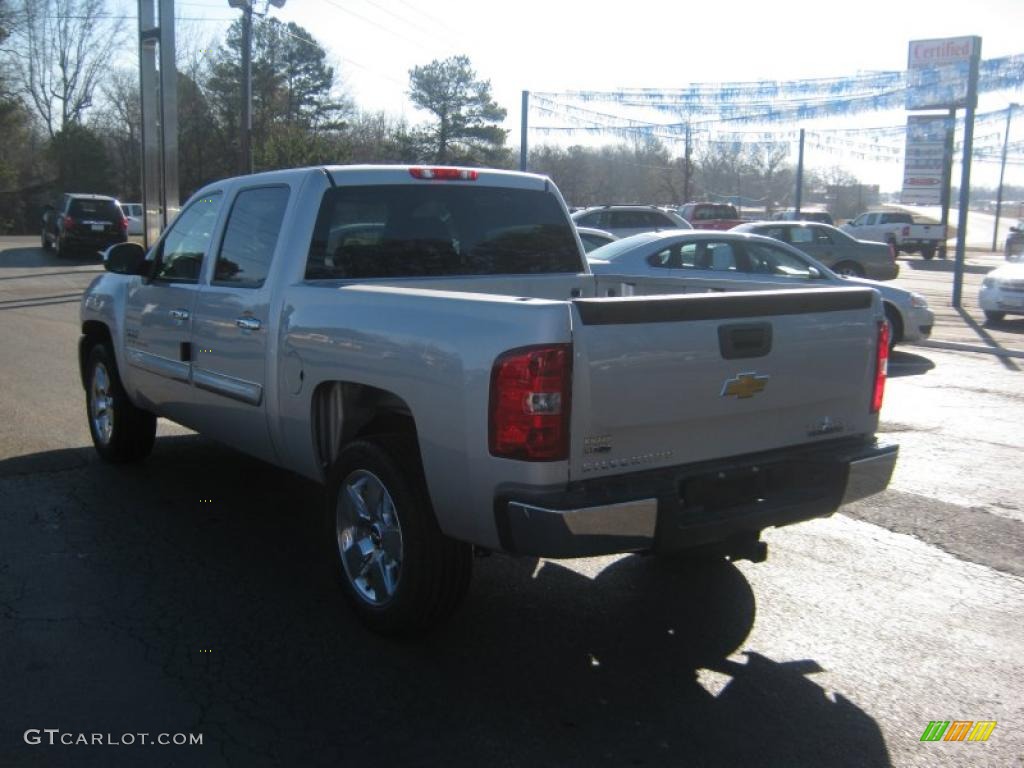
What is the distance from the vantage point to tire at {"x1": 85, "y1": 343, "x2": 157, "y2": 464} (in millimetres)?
6676

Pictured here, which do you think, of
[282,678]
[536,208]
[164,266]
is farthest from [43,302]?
[282,678]

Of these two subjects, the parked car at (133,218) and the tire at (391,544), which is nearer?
the tire at (391,544)

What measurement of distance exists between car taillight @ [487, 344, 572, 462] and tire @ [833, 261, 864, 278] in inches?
660

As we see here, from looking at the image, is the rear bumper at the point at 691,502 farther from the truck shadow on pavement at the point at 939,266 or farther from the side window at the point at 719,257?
the truck shadow on pavement at the point at 939,266

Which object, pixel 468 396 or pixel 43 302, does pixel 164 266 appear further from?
pixel 43 302

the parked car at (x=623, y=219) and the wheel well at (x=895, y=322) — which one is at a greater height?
the parked car at (x=623, y=219)

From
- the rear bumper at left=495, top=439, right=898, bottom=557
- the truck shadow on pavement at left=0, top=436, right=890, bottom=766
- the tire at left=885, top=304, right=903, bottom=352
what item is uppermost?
the rear bumper at left=495, top=439, right=898, bottom=557

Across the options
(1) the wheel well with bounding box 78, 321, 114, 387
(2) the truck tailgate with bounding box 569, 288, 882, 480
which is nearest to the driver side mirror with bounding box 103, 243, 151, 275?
(1) the wheel well with bounding box 78, 321, 114, 387

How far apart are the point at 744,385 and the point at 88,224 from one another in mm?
28262

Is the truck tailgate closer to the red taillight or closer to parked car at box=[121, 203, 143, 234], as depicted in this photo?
the red taillight

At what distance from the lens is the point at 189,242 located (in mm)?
5988

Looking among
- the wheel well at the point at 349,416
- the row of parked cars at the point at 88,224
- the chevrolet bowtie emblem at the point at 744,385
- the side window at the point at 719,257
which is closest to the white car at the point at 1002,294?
the side window at the point at 719,257

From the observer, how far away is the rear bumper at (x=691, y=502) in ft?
11.1

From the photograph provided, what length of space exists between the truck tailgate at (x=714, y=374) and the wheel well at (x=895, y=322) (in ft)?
29.6
